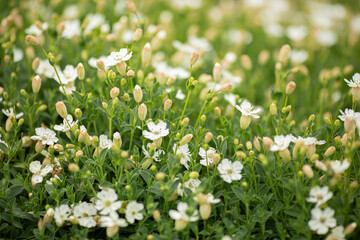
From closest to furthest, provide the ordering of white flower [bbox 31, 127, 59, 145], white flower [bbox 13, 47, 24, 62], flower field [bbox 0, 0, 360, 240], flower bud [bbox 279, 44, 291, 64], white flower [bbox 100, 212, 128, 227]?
white flower [bbox 100, 212, 128, 227], flower field [bbox 0, 0, 360, 240], white flower [bbox 31, 127, 59, 145], flower bud [bbox 279, 44, 291, 64], white flower [bbox 13, 47, 24, 62]

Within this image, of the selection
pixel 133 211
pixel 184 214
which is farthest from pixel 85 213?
pixel 184 214

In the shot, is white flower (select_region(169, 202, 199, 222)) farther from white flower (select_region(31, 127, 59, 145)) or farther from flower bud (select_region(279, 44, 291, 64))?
flower bud (select_region(279, 44, 291, 64))

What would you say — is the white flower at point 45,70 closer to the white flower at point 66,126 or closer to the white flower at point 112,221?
the white flower at point 66,126

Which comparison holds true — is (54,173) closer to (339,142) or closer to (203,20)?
(339,142)

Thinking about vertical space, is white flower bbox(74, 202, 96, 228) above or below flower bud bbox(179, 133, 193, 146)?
below

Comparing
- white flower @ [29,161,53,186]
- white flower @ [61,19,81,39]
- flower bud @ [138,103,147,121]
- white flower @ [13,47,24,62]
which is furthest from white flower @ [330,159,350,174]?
white flower @ [13,47,24,62]

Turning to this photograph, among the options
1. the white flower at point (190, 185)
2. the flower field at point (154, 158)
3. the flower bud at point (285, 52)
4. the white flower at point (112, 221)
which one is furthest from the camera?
the flower bud at point (285, 52)

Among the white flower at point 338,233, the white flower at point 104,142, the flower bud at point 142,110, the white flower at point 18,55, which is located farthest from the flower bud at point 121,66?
the white flower at point 338,233
